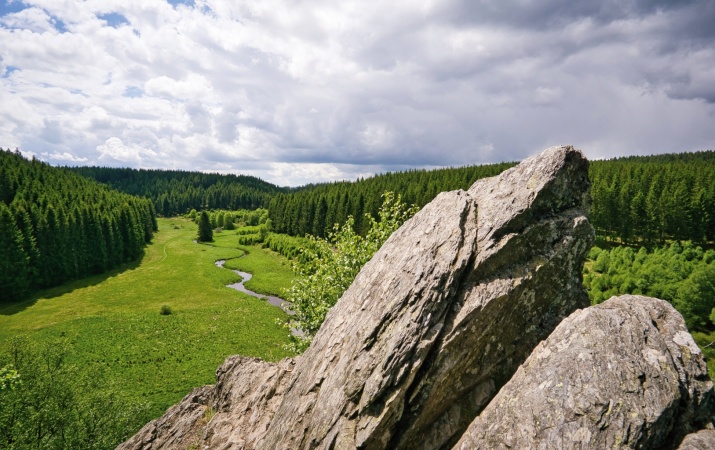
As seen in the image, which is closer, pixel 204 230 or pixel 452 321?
pixel 452 321

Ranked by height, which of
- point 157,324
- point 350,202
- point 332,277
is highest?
point 350,202

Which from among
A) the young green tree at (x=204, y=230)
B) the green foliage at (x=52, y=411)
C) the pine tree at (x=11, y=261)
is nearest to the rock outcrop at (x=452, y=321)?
the green foliage at (x=52, y=411)

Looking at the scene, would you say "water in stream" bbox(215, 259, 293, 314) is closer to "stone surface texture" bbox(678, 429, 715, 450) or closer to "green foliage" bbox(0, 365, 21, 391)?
"green foliage" bbox(0, 365, 21, 391)

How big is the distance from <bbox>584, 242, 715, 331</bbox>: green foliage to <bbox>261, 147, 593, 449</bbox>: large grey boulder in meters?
63.1

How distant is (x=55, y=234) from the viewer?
9531cm

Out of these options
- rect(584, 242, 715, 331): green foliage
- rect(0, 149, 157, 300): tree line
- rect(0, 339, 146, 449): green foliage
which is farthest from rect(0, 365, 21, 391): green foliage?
rect(0, 149, 157, 300): tree line

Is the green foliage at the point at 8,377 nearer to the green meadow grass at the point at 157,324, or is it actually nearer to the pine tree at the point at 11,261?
the green meadow grass at the point at 157,324

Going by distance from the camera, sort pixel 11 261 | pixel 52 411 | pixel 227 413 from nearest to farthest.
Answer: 1. pixel 227 413
2. pixel 52 411
3. pixel 11 261

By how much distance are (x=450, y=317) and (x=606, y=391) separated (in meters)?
4.48

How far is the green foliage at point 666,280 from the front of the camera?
56.0m

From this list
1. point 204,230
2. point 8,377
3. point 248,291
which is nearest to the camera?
point 8,377

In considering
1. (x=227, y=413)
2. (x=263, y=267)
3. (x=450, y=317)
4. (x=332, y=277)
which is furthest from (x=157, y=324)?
(x=450, y=317)

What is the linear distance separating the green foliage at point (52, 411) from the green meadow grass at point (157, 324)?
34.0ft

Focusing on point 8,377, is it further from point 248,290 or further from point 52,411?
point 248,290
